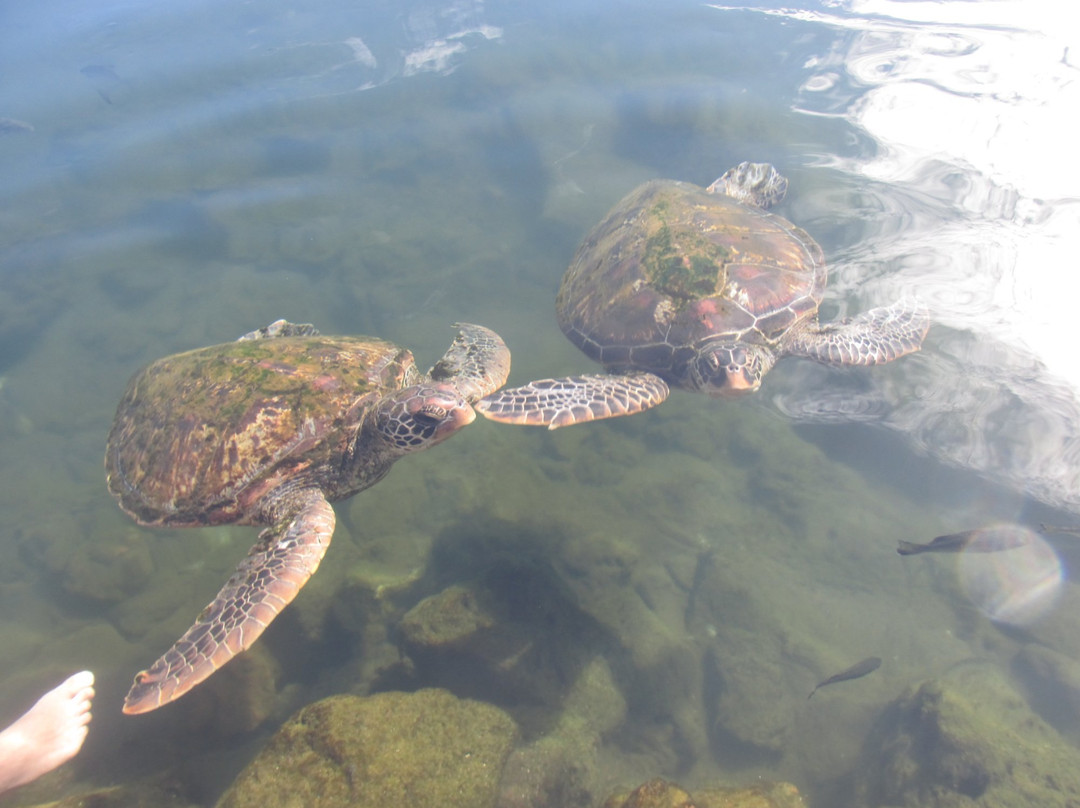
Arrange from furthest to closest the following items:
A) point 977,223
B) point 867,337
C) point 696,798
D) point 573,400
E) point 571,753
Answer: point 977,223 → point 867,337 → point 573,400 → point 571,753 → point 696,798

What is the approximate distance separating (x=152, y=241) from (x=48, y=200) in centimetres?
243

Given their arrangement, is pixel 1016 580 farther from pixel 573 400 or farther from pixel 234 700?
pixel 234 700

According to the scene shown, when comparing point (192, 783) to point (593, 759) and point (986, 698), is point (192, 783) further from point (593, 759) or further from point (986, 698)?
point (986, 698)

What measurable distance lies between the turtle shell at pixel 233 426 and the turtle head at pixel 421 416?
45cm

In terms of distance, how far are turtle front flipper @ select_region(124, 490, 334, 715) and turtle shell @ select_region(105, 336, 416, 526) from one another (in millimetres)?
445

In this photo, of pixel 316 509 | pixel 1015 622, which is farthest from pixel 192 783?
pixel 1015 622

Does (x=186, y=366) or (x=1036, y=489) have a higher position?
(x=186, y=366)

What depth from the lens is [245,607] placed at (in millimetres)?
3514

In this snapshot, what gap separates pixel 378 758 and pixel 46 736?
216 centimetres

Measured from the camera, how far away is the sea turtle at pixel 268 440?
4.11 meters

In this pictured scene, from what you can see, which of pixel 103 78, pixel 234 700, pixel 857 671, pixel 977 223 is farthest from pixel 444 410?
pixel 103 78

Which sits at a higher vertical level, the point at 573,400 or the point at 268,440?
the point at 268,440

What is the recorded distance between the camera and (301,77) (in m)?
11.4

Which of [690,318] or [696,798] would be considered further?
[690,318]
